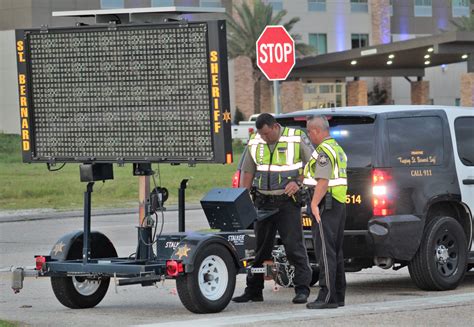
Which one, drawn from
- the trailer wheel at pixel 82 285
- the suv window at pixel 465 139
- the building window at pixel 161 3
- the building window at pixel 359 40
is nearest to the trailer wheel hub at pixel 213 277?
the trailer wheel at pixel 82 285

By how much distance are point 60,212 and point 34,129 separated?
15.4 m

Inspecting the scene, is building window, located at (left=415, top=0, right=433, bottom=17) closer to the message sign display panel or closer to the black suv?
the black suv

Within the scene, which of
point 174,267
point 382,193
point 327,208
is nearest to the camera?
point 174,267

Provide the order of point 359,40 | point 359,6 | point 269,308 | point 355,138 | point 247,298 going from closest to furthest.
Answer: point 269,308 < point 247,298 < point 355,138 < point 359,40 < point 359,6

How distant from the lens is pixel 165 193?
Answer: 1177 centimetres

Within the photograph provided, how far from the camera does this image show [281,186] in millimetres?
11758

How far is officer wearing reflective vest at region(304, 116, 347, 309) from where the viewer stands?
11.3 m

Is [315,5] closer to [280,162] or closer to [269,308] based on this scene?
[280,162]

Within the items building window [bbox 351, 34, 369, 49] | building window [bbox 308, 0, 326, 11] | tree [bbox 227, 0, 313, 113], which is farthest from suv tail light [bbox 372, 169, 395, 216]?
building window [bbox 351, 34, 369, 49]

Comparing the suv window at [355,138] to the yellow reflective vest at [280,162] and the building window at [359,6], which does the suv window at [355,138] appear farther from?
the building window at [359,6]

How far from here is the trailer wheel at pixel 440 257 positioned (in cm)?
1249

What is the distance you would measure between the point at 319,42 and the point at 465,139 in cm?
7293

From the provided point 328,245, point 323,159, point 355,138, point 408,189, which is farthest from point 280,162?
point 408,189

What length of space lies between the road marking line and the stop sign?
8.52m
